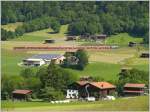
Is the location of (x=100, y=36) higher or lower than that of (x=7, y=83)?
higher

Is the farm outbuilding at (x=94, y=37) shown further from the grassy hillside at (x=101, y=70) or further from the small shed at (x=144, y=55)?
the grassy hillside at (x=101, y=70)

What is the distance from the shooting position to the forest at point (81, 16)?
34594 mm

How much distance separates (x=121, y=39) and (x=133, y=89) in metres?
17.2

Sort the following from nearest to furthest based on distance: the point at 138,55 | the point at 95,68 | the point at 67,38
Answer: the point at 95,68
the point at 138,55
the point at 67,38

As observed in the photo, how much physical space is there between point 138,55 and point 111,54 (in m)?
1.30

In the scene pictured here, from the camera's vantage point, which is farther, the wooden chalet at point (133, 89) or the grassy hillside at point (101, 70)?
the grassy hillside at point (101, 70)

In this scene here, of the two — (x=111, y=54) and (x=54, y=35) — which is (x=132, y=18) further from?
(x=111, y=54)

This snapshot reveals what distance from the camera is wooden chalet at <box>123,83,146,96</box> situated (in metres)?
14.8

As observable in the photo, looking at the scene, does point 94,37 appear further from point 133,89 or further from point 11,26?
point 133,89

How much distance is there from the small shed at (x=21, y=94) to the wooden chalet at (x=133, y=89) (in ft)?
8.62

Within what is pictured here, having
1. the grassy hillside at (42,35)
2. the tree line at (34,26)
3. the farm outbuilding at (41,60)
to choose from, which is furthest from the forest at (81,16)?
the farm outbuilding at (41,60)

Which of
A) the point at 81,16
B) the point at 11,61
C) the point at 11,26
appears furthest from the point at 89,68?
the point at 81,16

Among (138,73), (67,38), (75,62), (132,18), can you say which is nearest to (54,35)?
(67,38)

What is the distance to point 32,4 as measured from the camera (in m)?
42.0
